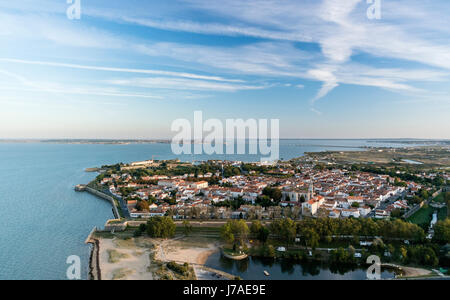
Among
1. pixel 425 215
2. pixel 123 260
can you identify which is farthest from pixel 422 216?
pixel 123 260

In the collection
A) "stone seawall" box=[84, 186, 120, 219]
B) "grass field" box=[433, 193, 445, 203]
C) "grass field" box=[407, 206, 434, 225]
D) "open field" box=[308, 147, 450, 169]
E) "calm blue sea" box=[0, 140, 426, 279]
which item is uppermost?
"open field" box=[308, 147, 450, 169]

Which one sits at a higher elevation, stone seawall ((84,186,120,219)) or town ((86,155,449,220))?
town ((86,155,449,220))

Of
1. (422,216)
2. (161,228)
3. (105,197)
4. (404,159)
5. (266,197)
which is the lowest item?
(105,197)

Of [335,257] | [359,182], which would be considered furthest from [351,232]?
[359,182]

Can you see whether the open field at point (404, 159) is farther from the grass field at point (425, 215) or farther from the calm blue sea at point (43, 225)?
the calm blue sea at point (43, 225)

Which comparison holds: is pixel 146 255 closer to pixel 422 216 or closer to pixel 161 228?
pixel 161 228

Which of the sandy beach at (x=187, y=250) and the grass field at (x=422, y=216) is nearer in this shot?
the sandy beach at (x=187, y=250)

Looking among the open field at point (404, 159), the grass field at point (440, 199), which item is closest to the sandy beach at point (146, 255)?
the grass field at point (440, 199)

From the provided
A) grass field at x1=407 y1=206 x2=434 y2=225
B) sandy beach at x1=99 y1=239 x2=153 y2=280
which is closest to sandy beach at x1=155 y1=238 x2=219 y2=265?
sandy beach at x1=99 y1=239 x2=153 y2=280

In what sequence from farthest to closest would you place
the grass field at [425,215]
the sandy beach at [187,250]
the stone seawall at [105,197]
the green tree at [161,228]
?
1. the stone seawall at [105,197]
2. the grass field at [425,215]
3. the green tree at [161,228]
4. the sandy beach at [187,250]

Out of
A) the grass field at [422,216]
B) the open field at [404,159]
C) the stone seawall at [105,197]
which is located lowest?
the stone seawall at [105,197]

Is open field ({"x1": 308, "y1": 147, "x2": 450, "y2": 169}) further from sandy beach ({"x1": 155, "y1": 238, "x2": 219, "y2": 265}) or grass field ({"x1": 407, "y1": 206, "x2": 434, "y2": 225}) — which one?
sandy beach ({"x1": 155, "y1": 238, "x2": 219, "y2": 265})
